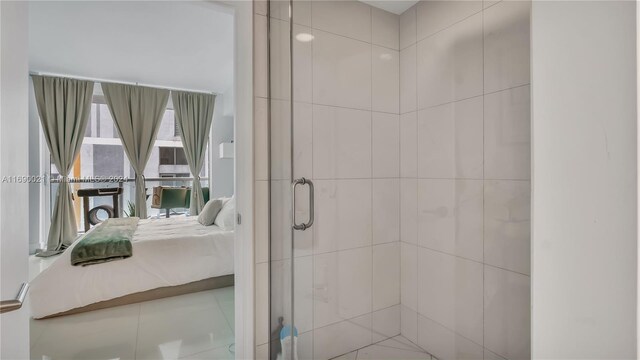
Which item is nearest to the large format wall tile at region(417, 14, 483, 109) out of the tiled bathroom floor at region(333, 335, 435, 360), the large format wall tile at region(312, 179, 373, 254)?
the large format wall tile at region(312, 179, 373, 254)

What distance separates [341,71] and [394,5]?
0.25 metres

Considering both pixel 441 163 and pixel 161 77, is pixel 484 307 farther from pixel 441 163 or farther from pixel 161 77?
pixel 161 77

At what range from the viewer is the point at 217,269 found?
2975 mm

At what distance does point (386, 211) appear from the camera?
94 centimetres

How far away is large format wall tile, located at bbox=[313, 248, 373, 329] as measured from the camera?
1.03 metres

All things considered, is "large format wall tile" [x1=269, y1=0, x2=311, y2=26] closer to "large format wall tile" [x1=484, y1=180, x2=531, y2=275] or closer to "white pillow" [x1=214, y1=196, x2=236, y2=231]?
"large format wall tile" [x1=484, y1=180, x2=531, y2=275]

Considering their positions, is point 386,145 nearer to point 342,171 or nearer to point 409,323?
point 342,171

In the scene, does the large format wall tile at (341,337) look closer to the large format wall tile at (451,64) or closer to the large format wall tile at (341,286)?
the large format wall tile at (341,286)

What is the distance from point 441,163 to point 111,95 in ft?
17.1

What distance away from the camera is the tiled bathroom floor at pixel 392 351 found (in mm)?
946

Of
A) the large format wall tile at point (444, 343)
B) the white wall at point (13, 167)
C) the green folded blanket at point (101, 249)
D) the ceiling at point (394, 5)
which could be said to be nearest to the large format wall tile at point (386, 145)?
the ceiling at point (394, 5)

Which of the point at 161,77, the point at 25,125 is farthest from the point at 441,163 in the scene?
the point at 161,77

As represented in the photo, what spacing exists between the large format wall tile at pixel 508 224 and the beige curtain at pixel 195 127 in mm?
5054

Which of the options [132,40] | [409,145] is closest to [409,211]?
[409,145]
